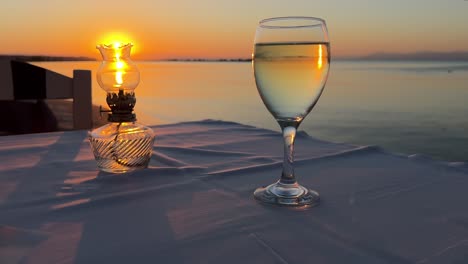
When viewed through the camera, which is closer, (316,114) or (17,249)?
(17,249)

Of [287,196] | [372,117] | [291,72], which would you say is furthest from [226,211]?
[372,117]

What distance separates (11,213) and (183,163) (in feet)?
1.03

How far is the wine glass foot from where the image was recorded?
51 centimetres

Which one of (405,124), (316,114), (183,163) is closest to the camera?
(183,163)

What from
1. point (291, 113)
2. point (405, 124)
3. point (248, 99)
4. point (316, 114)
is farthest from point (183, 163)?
point (248, 99)

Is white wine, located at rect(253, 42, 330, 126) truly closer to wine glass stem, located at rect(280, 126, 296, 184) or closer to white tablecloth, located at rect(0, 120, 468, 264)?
wine glass stem, located at rect(280, 126, 296, 184)

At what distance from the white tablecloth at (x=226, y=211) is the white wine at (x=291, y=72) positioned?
13cm

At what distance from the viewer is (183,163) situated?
743mm

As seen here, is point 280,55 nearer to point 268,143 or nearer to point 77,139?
point 268,143

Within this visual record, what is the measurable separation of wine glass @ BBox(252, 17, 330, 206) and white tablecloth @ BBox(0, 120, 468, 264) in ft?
0.13

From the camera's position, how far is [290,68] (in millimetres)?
528

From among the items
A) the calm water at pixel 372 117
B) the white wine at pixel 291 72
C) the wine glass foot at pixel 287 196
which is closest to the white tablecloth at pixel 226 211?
the wine glass foot at pixel 287 196

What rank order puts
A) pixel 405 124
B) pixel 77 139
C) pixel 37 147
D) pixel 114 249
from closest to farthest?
pixel 114 249, pixel 37 147, pixel 77 139, pixel 405 124

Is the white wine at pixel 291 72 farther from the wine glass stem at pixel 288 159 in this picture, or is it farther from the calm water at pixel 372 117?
the calm water at pixel 372 117
